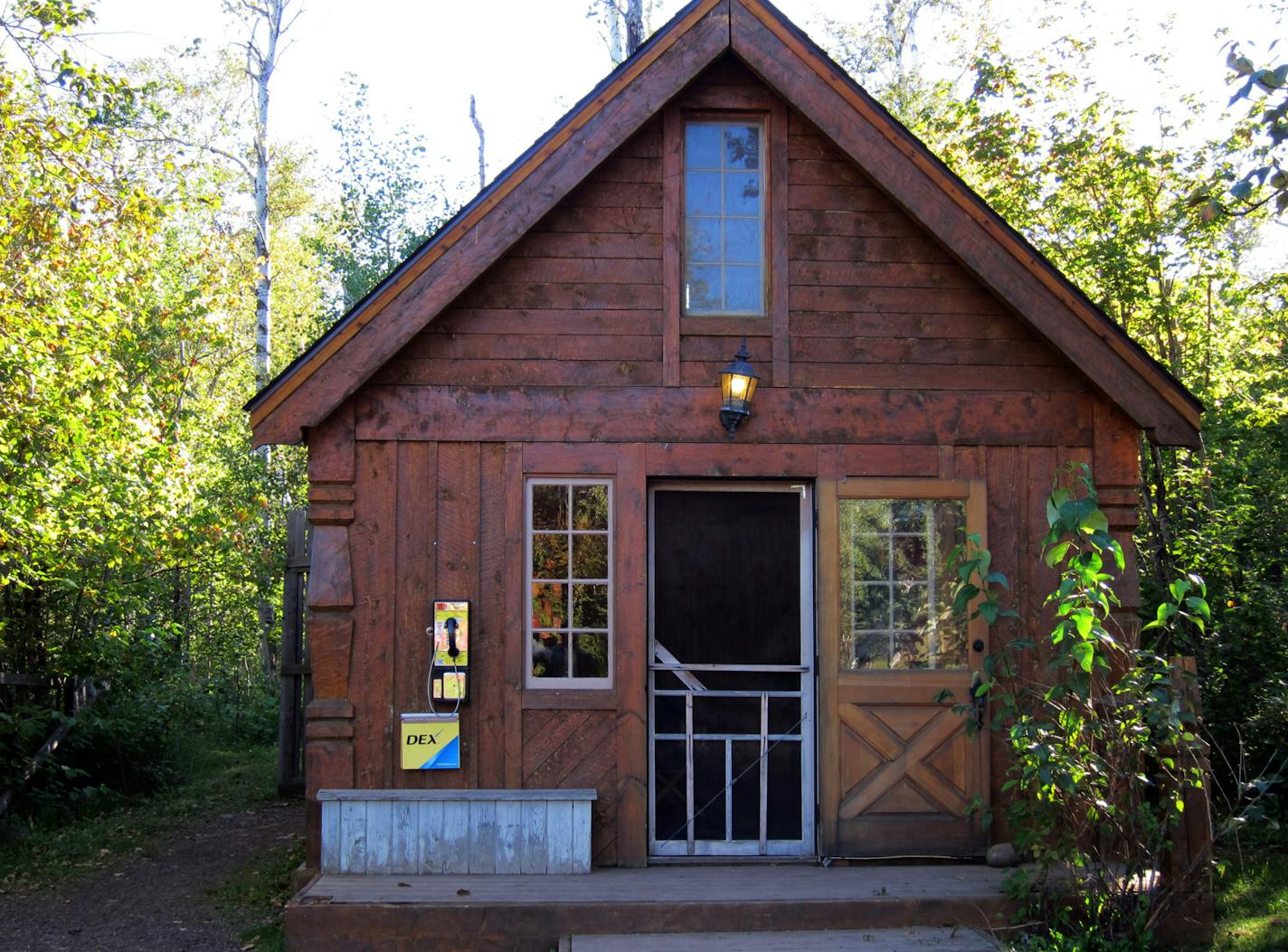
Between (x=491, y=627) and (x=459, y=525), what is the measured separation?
0.65m

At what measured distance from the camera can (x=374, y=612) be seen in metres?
7.43

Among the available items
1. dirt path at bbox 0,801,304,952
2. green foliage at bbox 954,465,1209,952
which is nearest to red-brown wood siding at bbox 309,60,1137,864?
green foliage at bbox 954,465,1209,952

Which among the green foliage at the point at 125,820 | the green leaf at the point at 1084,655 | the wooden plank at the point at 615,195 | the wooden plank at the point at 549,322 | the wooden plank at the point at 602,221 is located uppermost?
the wooden plank at the point at 615,195

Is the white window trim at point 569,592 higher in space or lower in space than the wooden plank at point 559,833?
higher

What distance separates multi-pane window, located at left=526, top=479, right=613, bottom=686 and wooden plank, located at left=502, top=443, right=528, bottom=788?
0.24ft

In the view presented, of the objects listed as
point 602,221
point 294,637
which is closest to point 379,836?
point 602,221

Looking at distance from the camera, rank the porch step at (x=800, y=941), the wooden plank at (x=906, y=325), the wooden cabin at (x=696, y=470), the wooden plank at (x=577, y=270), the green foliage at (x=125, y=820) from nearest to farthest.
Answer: the porch step at (x=800, y=941) < the wooden cabin at (x=696, y=470) < the wooden plank at (x=577, y=270) < the wooden plank at (x=906, y=325) < the green foliage at (x=125, y=820)

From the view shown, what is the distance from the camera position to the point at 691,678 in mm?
7723

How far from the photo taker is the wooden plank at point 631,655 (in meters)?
7.39

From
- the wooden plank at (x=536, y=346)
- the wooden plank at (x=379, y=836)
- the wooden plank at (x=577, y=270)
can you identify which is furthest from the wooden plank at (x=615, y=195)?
the wooden plank at (x=379, y=836)

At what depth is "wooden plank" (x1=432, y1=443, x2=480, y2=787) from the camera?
7480mm

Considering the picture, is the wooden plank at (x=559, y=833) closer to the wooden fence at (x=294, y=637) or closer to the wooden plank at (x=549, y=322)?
the wooden plank at (x=549, y=322)

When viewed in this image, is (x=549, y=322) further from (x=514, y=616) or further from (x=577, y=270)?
(x=514, y=616)

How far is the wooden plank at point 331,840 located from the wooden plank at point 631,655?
164 centimetres
